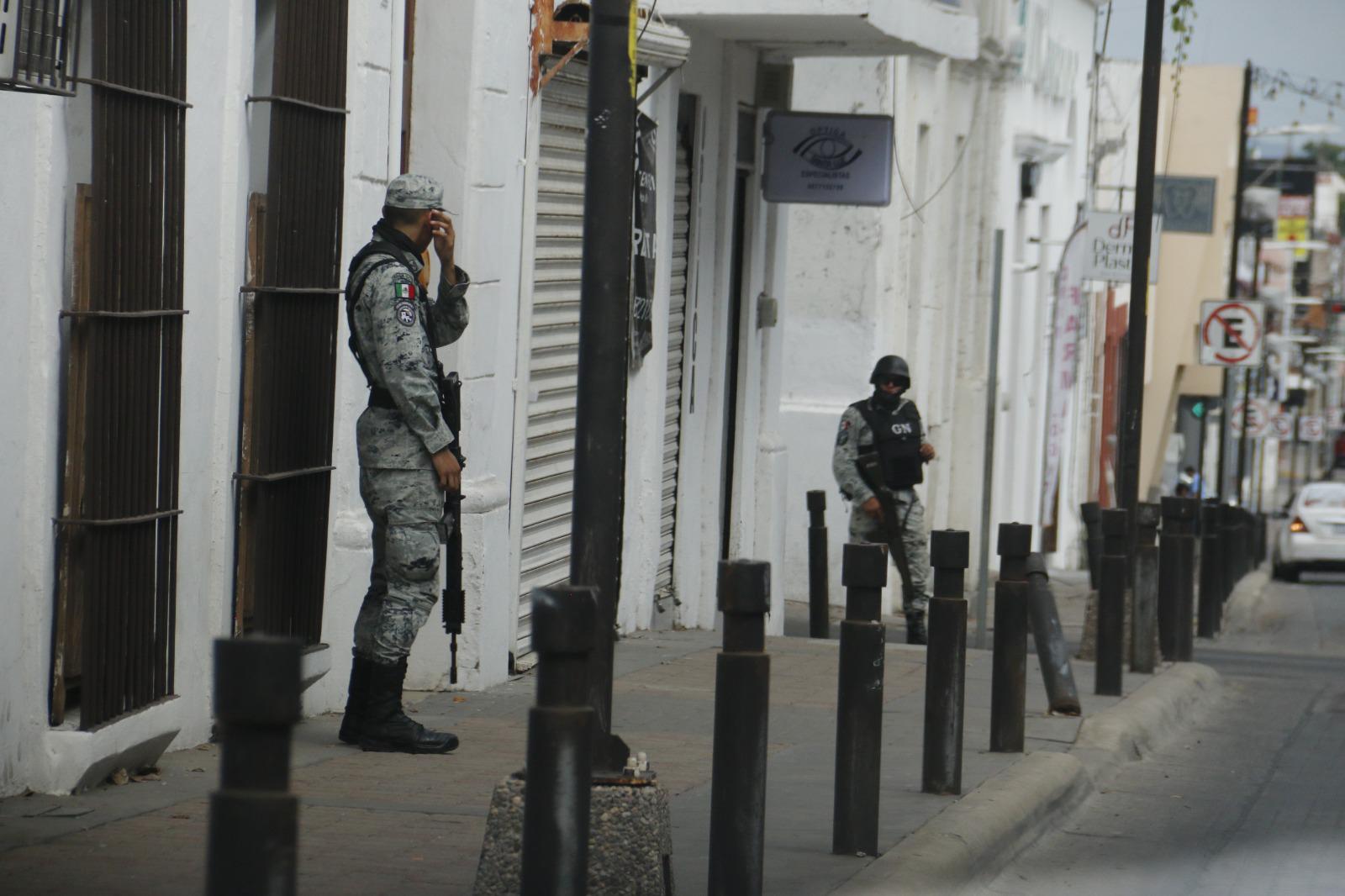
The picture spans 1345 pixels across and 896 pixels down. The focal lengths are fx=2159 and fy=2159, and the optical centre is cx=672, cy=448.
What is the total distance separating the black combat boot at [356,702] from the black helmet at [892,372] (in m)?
6.89

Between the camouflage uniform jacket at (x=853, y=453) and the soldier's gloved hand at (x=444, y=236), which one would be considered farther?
the camouflage uniform jacket at (x=853, y=453)

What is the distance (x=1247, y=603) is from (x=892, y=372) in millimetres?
13482

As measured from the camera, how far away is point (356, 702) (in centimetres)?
809

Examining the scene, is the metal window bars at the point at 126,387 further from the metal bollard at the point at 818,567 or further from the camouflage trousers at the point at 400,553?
the metal bollard at the point at 818,567

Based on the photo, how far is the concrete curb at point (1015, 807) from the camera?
252 inches

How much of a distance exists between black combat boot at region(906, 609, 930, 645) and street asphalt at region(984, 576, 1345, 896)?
2078mm

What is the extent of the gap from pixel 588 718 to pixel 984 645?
10.8 metres

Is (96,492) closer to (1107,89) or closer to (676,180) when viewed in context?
(676,180)

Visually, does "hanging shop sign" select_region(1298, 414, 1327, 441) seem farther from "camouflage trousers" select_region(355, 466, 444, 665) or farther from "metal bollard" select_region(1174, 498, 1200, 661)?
"camouflage trousers" select_region(355, 466, 444, 665)

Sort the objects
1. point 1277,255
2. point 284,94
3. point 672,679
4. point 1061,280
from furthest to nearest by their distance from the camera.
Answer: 1. point 1277,255
2. point 1061,280
3. point 672,679
4. point 284,94

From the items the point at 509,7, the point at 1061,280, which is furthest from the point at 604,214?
the point at 1061,280

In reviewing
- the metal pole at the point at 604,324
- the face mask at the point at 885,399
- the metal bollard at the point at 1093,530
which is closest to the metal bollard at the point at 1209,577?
Result: the metal bollard at the point at 1093,530

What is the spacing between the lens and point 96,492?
22.6 ft

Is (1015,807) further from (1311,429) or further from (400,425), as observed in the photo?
(1311,429)
